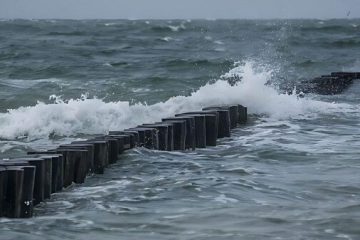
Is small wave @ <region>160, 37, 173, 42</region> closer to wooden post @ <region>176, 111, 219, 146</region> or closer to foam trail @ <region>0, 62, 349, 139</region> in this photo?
foam trail @ <region>0, 62, 349, 139</region>

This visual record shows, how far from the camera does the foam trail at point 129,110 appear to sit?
14.4 meters

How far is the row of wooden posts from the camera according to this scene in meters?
7.05

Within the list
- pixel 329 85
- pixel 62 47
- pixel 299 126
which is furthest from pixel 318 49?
pixel 299 126

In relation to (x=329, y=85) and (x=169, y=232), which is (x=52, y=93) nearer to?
(x=329, y=85)

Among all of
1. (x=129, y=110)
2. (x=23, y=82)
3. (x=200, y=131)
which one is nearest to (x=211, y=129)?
(x=200, y=131)

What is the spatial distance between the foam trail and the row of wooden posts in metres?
2.24

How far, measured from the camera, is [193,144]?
11.3 metres

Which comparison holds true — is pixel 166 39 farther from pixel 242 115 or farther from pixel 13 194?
pixel 13 194

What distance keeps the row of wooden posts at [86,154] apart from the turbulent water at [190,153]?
138 mm

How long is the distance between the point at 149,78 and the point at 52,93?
146 inches

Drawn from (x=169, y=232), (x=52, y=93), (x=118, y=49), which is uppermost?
(x=118, y=49)

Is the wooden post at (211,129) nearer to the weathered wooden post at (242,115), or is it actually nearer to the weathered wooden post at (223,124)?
the weathered wooden post at (223,124)

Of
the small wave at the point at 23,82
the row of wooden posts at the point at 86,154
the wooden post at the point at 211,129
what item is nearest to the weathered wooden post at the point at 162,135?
the row of wooden posts at the point at 86,154

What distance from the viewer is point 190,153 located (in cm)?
1090
